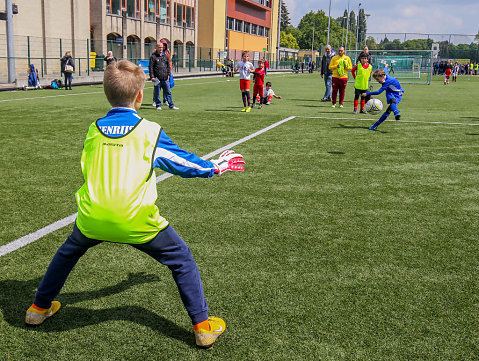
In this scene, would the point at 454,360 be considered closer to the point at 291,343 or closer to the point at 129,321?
the point at 291,343

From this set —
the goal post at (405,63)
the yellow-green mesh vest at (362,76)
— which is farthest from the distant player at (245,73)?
the goal post at (405,63)

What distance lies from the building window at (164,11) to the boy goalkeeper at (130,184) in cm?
5703

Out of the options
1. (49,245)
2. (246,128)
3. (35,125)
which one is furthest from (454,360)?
(35,125)

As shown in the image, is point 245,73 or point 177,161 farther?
point 245,73

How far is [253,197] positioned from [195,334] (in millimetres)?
3196

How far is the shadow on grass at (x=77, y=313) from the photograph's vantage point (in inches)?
121

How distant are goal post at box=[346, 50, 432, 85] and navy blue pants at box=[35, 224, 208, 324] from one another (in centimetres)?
4015

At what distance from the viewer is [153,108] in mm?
15984

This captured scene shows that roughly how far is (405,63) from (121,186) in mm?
42673

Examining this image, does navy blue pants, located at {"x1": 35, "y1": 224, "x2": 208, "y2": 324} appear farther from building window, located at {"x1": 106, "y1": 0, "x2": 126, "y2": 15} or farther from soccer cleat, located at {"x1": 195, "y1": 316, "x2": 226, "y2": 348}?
building window, located at {"x1": 106, "y1": 0, "x2": 126, "y2": 15}

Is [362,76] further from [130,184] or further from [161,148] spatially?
[130,184]

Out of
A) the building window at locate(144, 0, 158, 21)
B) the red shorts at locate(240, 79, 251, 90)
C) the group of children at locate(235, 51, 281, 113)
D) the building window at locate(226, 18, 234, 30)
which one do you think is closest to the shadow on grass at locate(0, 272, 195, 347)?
the group of children at locate(235, 51, 281, 113)

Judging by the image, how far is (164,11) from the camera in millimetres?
56875

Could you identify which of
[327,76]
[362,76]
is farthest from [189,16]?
[362,76]
